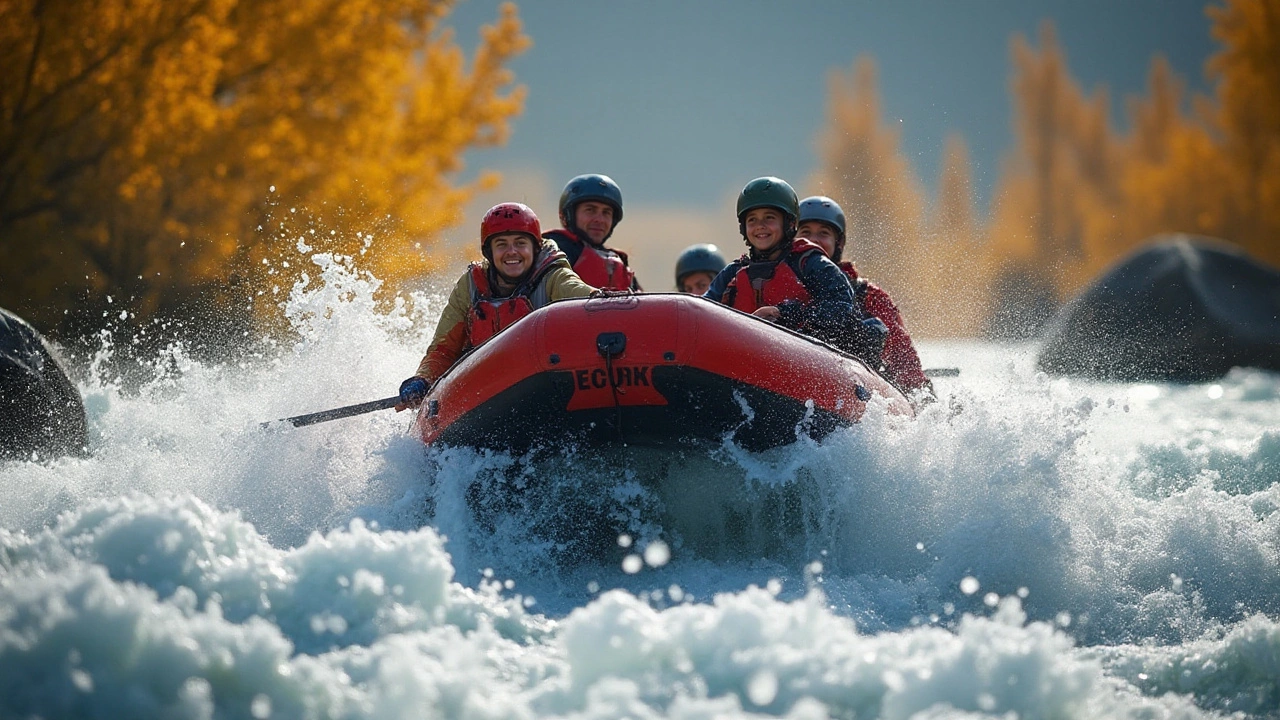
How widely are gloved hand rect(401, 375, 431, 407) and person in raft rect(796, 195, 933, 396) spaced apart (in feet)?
8.00

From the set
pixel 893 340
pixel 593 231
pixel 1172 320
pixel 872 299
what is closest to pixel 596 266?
pixel 593 231

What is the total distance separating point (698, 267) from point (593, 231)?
1537 millimetres

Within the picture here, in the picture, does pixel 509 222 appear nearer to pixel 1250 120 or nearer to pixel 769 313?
pixel 769 313

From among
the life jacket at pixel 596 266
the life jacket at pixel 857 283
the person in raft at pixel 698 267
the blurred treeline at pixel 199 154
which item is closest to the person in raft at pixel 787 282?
the life jacket at pixel 857 283

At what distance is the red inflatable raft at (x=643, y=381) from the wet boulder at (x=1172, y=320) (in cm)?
1074

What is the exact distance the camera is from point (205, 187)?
13.1 metres

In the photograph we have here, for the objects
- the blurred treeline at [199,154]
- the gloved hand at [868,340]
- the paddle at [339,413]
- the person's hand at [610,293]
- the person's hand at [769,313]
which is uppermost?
the blurred treeline at [199,154]

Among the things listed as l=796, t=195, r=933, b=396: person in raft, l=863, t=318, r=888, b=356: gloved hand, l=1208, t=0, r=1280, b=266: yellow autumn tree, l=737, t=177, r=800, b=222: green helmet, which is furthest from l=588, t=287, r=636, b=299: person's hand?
l=1208, t=0, r=1280, b=266: yellow autumn tree

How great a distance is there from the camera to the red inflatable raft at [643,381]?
16.1ft

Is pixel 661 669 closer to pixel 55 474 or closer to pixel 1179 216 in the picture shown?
pixel 55 474

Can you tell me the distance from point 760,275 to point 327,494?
2615 millimetres

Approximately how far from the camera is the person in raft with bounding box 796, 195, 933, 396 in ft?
23.4

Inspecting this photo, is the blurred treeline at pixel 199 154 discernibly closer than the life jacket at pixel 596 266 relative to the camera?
No

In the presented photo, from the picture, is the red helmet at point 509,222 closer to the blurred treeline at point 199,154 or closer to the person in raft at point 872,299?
the person in raft at point 872,299
